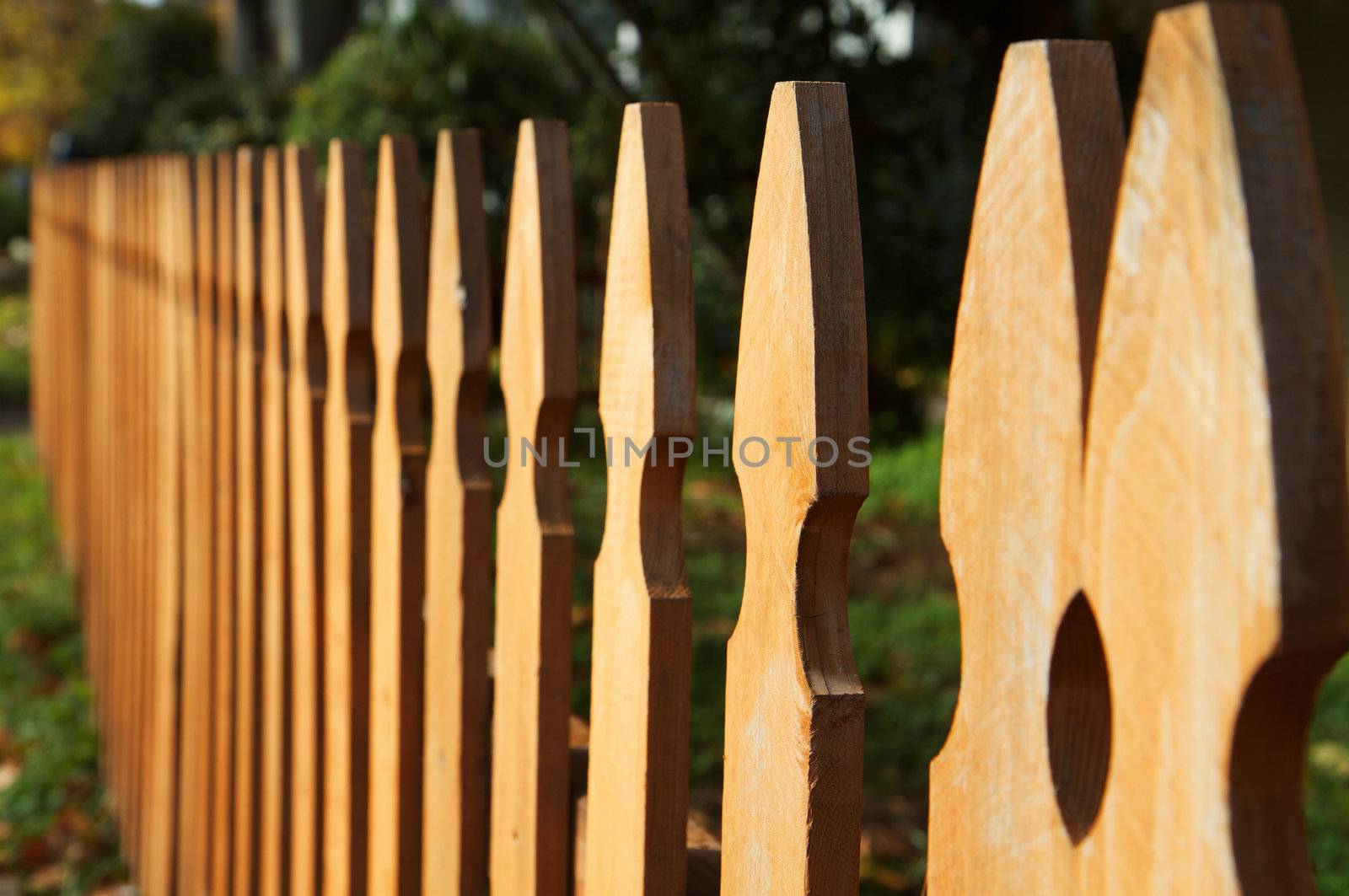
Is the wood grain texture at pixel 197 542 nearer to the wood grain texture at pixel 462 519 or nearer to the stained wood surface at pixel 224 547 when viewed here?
the stained wood surface at pixel 224 547

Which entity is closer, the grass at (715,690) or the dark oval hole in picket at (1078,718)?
the dark oval hole in picket at (1078,718)

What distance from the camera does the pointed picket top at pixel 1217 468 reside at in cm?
52

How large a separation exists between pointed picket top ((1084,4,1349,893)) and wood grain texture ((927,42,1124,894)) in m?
0.03

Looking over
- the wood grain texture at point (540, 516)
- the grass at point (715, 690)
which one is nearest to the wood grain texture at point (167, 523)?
the grass at point (715, 690)

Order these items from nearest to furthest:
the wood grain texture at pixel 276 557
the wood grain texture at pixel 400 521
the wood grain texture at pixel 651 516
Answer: the wood grain texture at pixel 651 516 → the wood grain texture at pixel 400 521 → the wood grain texture at pixel 276 557

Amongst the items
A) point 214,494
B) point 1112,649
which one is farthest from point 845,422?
point 214,494

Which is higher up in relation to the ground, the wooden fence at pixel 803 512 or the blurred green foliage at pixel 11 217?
the blurred green foliage at pixel 11 217

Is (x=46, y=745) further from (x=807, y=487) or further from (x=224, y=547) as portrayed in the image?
(x=807, y=487)

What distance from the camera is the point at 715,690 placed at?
382 centimetres

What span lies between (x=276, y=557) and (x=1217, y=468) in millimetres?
1707

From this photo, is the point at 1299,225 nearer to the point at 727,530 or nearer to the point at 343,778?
the point at 343,778

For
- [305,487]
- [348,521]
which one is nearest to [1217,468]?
[348,521]

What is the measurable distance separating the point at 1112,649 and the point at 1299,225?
21 centimetres

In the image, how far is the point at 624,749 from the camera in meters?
1.05
